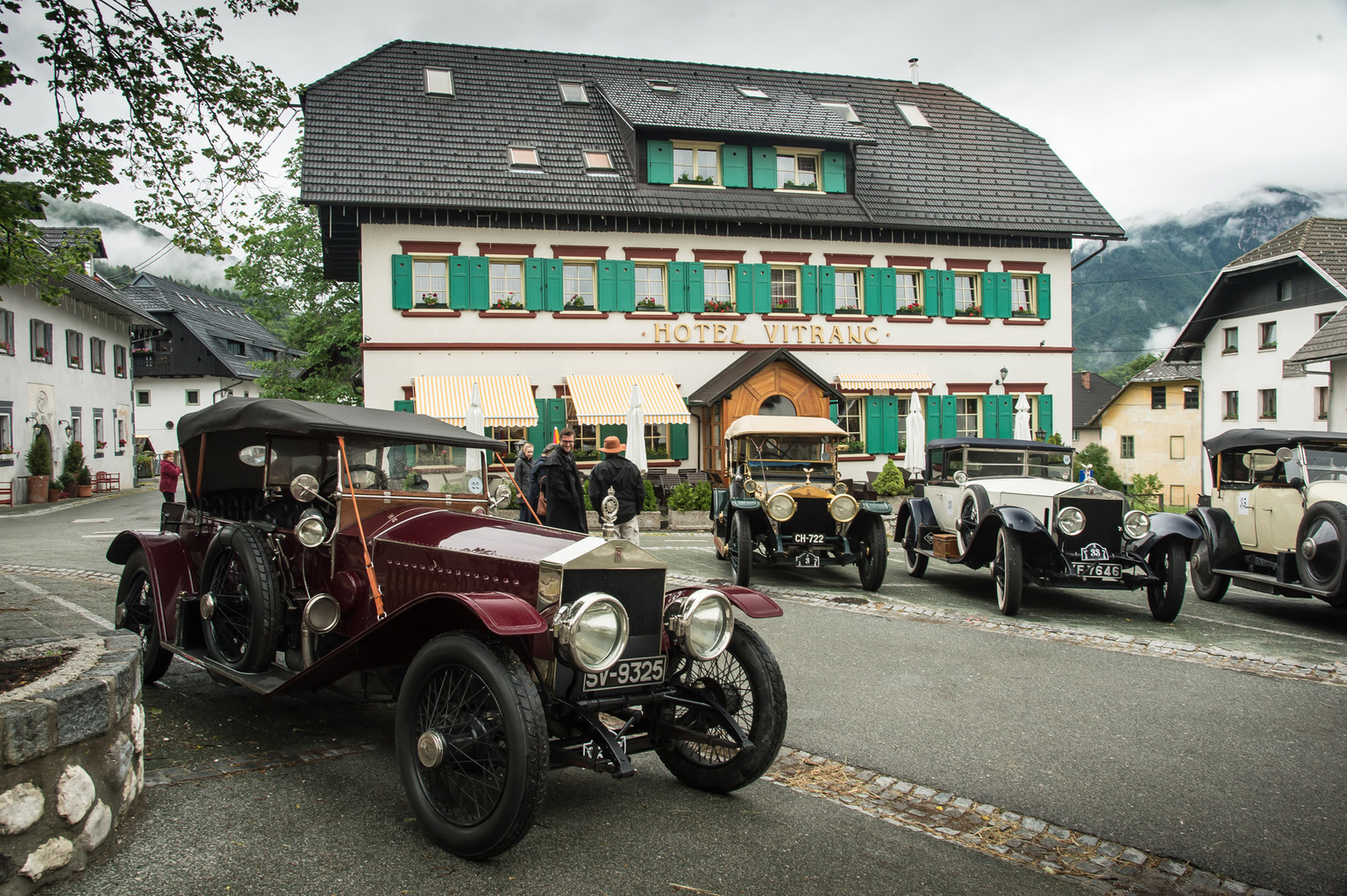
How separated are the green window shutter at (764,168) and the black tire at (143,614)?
18.6m

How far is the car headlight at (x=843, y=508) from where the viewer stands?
10.4 metres

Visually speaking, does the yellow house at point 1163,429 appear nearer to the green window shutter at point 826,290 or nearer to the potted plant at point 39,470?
the green window shutter at point 826,290

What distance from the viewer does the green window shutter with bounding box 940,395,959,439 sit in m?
22.8

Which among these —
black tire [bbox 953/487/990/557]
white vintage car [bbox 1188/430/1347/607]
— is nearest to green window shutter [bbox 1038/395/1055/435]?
white vintage car [bbox 1188/430/1347/607]

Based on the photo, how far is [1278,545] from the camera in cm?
934

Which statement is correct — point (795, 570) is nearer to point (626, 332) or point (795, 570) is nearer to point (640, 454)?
point (640, 454)

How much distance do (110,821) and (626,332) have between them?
60.0 feet

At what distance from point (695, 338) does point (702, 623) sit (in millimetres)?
18026

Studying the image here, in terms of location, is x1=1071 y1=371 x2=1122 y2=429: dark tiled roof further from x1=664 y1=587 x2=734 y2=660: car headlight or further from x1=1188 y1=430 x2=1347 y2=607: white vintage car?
x1=664 y1=587 x2=734 y2=660: car headlight

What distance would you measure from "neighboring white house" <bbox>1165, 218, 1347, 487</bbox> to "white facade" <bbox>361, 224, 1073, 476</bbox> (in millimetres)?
Result: 9069

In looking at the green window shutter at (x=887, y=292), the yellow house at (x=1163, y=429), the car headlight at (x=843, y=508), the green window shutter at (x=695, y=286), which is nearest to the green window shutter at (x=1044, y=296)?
the green window shutter at (x=887, y=292)

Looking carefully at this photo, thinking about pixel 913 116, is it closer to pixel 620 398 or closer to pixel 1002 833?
pixel 620 398

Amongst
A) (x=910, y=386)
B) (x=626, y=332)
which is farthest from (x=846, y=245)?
(x=626, y=332)

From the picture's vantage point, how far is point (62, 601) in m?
8.56
